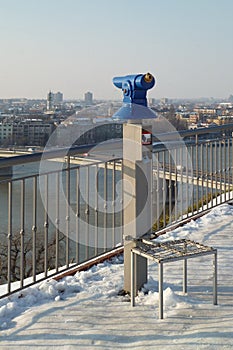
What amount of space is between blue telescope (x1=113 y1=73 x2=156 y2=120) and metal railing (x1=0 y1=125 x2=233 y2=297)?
323mm

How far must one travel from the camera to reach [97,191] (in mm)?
3449

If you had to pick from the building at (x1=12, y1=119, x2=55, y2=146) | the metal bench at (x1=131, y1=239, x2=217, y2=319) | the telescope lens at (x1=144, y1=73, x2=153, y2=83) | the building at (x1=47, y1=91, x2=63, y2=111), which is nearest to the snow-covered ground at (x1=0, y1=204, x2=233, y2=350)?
the metal bench at (x1=131, y1=239, x2=217, y2=319)

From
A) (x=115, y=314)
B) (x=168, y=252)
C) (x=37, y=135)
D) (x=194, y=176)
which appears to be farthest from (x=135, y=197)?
(x=37, y=135)

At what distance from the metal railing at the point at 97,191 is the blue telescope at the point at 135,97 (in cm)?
32

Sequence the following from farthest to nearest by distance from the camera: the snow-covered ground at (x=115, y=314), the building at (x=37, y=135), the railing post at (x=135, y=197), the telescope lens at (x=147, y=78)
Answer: the building at (x=37, y=135)
the railing post at (x=135, y=197)
the telescope lens at (x=147, y=78)
the snow-covered ground at (x=115, y=314)

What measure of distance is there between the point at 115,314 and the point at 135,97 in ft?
4.09

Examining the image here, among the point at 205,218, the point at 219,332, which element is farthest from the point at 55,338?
the point at 205,218

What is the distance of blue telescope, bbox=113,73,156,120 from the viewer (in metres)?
2.74

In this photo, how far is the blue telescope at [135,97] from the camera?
9.00 ft

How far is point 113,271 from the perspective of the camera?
3359 millimetres

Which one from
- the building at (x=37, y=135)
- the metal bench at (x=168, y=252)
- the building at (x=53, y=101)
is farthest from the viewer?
the building at (x=53, y=101)

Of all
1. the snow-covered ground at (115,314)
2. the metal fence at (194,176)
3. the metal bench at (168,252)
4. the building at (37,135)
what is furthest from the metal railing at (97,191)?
the metal bench at (168,252)

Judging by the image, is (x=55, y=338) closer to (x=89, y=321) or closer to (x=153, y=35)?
(x=89, y=321)

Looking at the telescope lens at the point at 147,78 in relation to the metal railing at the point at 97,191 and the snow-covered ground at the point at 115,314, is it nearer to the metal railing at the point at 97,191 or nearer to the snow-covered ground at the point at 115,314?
the metal railing at the point at 97,191
